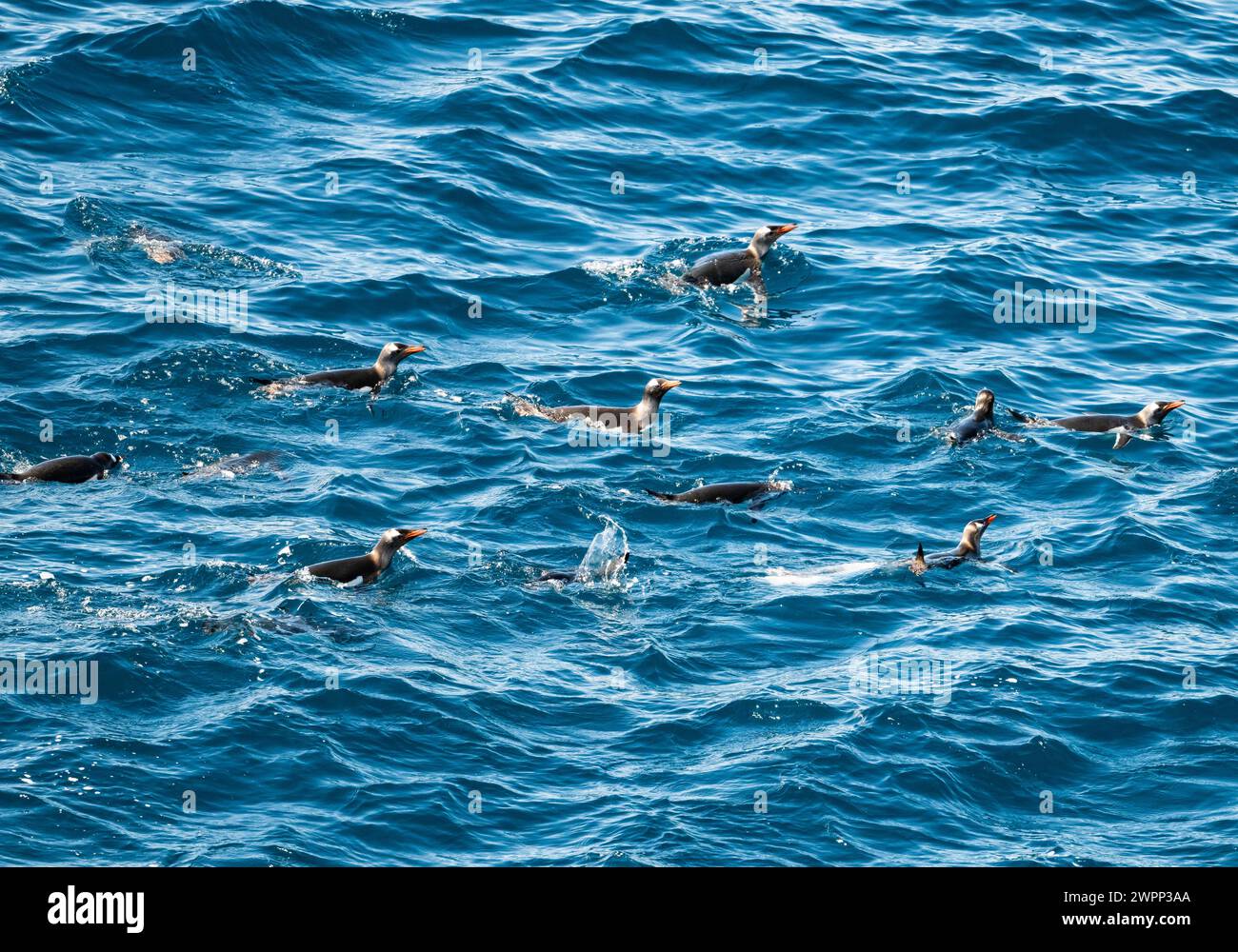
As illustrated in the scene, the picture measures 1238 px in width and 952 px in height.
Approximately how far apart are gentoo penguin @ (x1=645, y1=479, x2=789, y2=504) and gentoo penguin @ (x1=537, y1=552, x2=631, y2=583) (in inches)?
72.2

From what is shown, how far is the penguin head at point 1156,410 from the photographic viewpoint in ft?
73.9

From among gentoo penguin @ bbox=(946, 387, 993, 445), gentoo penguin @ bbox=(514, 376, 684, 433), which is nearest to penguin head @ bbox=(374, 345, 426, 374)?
gentoo penguin @ bbox=(514, 376, 684, 433)

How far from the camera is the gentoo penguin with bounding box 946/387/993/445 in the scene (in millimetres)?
22078

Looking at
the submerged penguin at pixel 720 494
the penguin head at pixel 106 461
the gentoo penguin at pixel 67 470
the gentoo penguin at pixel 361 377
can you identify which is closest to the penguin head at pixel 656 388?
the submerged penguin at pixel 720 494

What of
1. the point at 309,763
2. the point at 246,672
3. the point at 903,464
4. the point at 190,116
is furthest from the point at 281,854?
the point at 190,116

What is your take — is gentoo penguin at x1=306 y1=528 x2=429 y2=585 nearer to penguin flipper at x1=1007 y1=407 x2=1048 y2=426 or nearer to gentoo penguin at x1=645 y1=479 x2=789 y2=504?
gentoo penguin at x1=645 y1=479 x2=789 y2=504

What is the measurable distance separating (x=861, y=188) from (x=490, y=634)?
15.7 m

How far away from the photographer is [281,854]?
13.2 metres

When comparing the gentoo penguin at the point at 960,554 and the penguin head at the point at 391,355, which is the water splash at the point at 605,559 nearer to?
the gentoo penguin at the point at 960,554

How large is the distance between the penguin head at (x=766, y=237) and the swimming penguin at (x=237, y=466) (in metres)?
9.29

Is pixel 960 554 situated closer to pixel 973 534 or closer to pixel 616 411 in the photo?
pixel 973 534

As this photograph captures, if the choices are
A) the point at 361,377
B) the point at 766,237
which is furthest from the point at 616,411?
the point at 766,237
